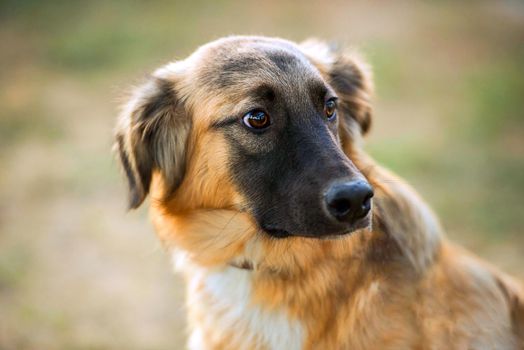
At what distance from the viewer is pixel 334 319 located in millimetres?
2846

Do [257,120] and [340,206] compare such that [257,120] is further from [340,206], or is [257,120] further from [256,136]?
[340,206]

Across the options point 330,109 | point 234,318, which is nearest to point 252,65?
point 330,109

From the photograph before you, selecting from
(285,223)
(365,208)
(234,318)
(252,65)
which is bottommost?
(234,318)

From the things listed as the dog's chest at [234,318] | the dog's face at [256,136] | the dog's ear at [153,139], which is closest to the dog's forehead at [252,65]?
the dog's face at [256,136]

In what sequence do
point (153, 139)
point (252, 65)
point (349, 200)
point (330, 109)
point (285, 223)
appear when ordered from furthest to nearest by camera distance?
point (153, 139), point (330, 109), point (252, 65), point (285, 223), point (349, 200)

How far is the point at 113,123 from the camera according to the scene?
5715 mm

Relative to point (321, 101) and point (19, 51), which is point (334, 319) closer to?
point (321, 101)

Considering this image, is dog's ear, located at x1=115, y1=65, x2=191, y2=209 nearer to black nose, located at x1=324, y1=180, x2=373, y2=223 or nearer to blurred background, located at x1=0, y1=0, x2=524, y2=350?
blurred background, located at x1=0, y1=0, x2=524, y2=350

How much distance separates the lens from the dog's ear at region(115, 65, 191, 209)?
3137 mm

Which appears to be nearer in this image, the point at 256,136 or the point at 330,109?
the point at 256,136

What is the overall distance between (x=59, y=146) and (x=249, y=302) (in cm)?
534

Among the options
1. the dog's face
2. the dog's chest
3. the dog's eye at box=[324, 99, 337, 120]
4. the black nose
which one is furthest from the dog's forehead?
the dog's chest

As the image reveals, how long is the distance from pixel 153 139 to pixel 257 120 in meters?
0.66

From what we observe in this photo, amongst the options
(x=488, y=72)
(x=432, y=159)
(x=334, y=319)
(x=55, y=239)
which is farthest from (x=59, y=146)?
(x=488, y=72)
